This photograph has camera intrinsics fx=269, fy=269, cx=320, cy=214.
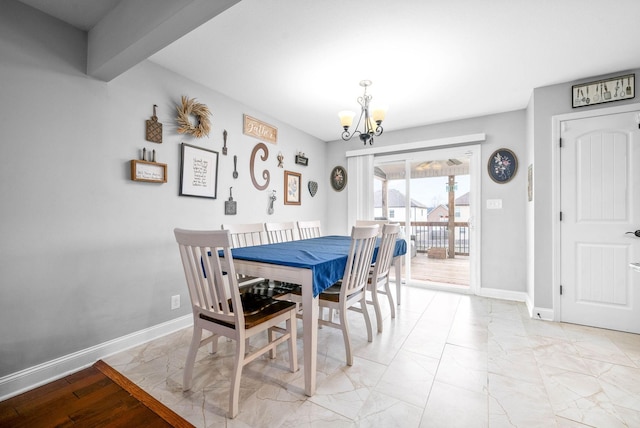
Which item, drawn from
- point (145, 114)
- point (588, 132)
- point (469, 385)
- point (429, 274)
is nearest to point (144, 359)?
point (145, 114)

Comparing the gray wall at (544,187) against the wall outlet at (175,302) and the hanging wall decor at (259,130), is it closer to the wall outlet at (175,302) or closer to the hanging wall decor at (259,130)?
the hanging wall decor at (259,130)

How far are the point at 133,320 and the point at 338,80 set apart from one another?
2.82 m

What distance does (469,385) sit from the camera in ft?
5.62

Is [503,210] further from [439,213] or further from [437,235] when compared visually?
[437,235]

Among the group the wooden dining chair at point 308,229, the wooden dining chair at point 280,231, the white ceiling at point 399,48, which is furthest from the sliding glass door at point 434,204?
the wooden dining chair at point 280,231

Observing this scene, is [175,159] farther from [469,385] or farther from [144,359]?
[469,385]

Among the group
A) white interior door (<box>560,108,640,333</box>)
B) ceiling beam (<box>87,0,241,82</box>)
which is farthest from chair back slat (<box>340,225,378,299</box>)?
white interior door (<box>560,108,640,333</box>)

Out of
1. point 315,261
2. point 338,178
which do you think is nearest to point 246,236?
point 315,261

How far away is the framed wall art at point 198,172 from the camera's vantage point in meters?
2.58

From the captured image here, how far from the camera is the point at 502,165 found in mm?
3514

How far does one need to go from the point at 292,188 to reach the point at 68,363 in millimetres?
2940

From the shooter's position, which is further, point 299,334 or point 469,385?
point 299,334

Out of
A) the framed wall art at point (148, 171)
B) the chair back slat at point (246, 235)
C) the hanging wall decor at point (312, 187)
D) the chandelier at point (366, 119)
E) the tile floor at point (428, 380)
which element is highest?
the chandelier at point (366, 119)

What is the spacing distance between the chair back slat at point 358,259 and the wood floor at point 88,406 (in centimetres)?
121
